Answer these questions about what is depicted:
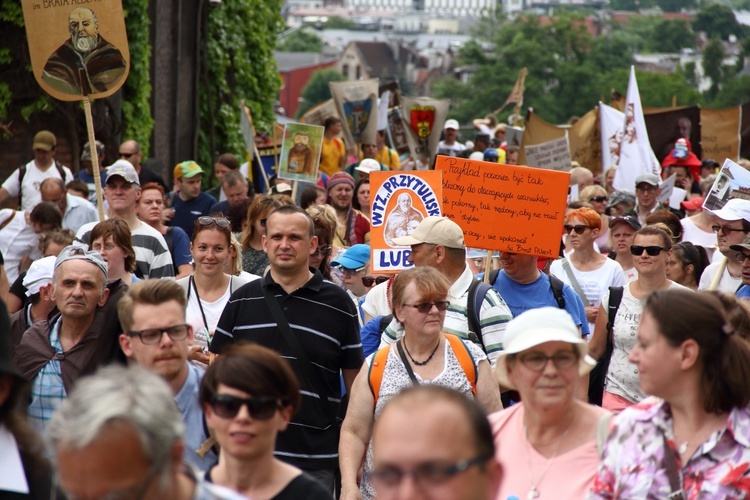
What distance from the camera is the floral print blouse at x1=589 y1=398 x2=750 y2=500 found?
369cm

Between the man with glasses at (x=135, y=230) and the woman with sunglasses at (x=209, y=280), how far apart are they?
1095mm

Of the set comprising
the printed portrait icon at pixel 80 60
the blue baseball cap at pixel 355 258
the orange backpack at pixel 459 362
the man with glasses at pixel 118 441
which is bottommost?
the blue baseball cap at pixel 355 258

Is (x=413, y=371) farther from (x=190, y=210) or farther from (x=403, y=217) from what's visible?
(x=190, y=210)

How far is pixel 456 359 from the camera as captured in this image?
5.42 metres

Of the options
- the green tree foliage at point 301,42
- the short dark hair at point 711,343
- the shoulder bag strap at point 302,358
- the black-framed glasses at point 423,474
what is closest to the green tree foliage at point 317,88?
the green tree foliage at point 301,42

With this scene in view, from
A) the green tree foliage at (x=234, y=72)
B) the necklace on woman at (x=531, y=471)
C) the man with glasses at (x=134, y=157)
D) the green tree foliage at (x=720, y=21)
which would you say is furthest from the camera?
the green tree foliage at (x=720, y=21)

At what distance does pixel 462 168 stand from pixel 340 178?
3118 mm

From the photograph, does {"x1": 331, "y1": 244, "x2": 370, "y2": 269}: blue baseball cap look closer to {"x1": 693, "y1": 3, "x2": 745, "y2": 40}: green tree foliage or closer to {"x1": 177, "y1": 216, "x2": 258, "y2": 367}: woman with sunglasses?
{"x1": 177, "y1": 216, "x2": 258, "y2": 367}: woman with sunglasses

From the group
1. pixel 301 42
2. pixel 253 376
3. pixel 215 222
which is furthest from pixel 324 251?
pixel 301 42

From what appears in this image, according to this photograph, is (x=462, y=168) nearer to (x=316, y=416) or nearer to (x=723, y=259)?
(x=723, y=259)

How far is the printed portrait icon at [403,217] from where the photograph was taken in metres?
7.84

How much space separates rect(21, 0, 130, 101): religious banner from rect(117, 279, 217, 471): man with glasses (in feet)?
14.5

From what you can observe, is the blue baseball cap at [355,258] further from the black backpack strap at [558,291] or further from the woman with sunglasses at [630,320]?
the woman with sunglasses at [630,320]

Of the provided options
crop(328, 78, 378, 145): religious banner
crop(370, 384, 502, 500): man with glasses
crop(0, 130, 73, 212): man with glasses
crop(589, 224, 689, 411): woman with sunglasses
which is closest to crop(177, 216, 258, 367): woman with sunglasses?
crop(589, 224, 689, 411): woman with sunglasses
